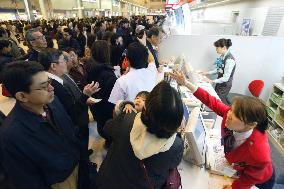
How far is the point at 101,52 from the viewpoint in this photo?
211 centimetres

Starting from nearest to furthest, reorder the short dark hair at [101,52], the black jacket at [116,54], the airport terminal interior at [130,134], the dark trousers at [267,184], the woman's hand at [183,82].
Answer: the airport terminal interior at [130,134] → the dark trousers at [267,184] → the woman's hand at [183,82] → the short dark hair at [101,52] → the black jacket at [116,54]

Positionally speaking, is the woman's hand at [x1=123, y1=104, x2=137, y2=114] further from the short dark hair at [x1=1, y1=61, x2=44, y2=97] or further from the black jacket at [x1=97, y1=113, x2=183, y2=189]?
the short dark hair at [x1=1, y1=61, x2=44, y2=97]

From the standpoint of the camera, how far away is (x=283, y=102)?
3211 millimetres

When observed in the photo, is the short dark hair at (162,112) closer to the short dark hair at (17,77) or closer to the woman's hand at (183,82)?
the short dark hair at (17,77)

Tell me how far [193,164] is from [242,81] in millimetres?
3581

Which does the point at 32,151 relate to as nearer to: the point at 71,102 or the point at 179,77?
the point at 71,102

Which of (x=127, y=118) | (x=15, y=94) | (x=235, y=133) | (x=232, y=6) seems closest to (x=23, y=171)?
(x=15, y=94)

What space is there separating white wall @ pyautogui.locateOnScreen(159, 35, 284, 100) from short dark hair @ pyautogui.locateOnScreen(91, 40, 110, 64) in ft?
8.44

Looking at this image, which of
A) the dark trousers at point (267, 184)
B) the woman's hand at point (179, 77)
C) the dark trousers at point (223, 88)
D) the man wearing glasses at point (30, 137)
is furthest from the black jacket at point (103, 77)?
the dark trousers at point (223, 88)

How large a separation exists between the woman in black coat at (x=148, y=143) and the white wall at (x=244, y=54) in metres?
3.59

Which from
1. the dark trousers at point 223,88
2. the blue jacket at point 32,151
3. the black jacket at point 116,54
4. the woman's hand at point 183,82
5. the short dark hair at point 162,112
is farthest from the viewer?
the black jacket at point 116,54

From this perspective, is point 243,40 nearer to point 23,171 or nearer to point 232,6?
point 23,171

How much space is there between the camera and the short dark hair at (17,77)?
1090 millimetres

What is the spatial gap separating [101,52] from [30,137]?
1251mm
